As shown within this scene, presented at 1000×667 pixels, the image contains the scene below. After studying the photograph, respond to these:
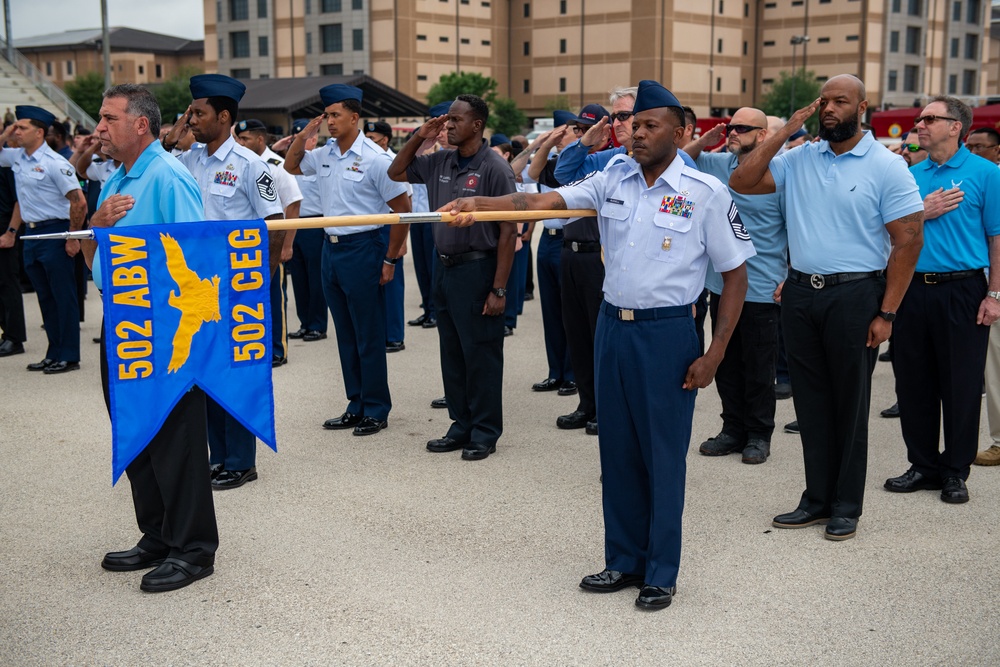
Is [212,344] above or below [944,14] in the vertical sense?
below

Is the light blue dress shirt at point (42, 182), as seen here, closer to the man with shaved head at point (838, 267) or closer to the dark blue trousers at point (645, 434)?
the dark blue trousers at point (645, 434)

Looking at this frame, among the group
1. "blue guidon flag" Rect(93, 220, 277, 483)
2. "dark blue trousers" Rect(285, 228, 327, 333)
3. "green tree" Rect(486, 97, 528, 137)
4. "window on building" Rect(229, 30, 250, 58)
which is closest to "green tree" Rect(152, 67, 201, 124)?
"window on building" Rect(229, 30, 250, 58)

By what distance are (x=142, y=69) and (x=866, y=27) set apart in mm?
68603

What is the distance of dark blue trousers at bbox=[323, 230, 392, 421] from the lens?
21.8 feet

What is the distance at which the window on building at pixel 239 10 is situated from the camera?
78250 millimetres

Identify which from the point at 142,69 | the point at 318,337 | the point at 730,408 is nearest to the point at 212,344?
the point at 730,408

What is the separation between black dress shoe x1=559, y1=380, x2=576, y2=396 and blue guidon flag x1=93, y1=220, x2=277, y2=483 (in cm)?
385

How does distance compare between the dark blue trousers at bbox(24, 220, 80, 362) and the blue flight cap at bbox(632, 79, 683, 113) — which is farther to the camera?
the dark blue trousers at bbox(24, 220, 80, 362)

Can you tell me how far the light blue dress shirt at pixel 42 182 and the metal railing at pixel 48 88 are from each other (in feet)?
91.0

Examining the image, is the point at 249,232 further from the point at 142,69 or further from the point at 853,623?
the point at 142,69

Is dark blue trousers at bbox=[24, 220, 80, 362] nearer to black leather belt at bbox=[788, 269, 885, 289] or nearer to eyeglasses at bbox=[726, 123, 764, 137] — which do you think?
eyeglasses at bbox=[726, 123, 764, 137]

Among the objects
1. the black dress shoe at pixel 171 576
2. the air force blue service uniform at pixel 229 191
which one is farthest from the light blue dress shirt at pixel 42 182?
the black dress shoe at pixel 171 576

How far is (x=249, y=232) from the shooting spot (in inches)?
163

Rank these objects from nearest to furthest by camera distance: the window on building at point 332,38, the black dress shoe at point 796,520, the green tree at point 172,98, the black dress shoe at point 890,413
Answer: the black dress shoe at point 796,520 → the black dress shoe at point 890,413 → the green tree at point 172,98 → the window on building at point 332,38
